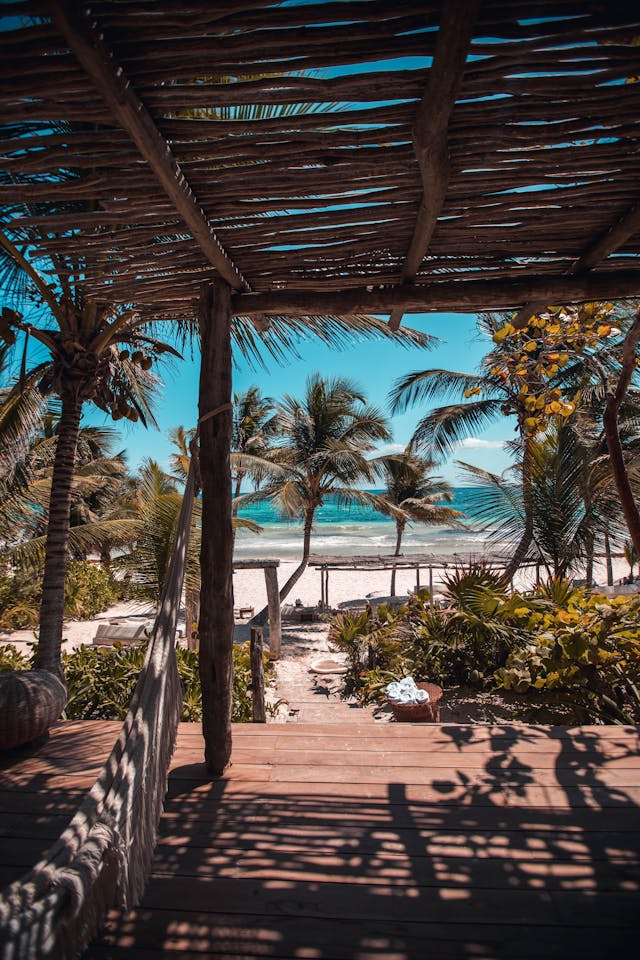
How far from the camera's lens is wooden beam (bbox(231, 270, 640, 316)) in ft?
5.85

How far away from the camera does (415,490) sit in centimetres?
1391

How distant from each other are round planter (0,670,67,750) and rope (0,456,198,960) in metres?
0.74

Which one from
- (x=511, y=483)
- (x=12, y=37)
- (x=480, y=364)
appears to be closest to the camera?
(x=12, y=37)

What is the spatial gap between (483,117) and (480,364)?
6694 millimetres

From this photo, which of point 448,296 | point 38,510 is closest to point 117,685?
point 448,296

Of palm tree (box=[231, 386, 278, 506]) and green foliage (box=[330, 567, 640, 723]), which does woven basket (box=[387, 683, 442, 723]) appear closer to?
→ green foliage (box=[330, 567, 640, 723])

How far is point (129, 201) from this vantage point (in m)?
1.39

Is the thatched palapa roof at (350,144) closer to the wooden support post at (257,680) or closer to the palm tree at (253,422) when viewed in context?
the wooden support post at (257,680)

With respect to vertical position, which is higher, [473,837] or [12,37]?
[12,37]

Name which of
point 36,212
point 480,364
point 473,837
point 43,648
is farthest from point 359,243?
point 480,364

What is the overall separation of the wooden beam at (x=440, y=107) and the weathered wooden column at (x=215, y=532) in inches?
A: 31.2

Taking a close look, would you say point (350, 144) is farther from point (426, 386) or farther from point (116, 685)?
point (426, 386)

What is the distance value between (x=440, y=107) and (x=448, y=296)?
0.81 metres

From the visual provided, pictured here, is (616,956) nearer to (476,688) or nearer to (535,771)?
(535,771)
